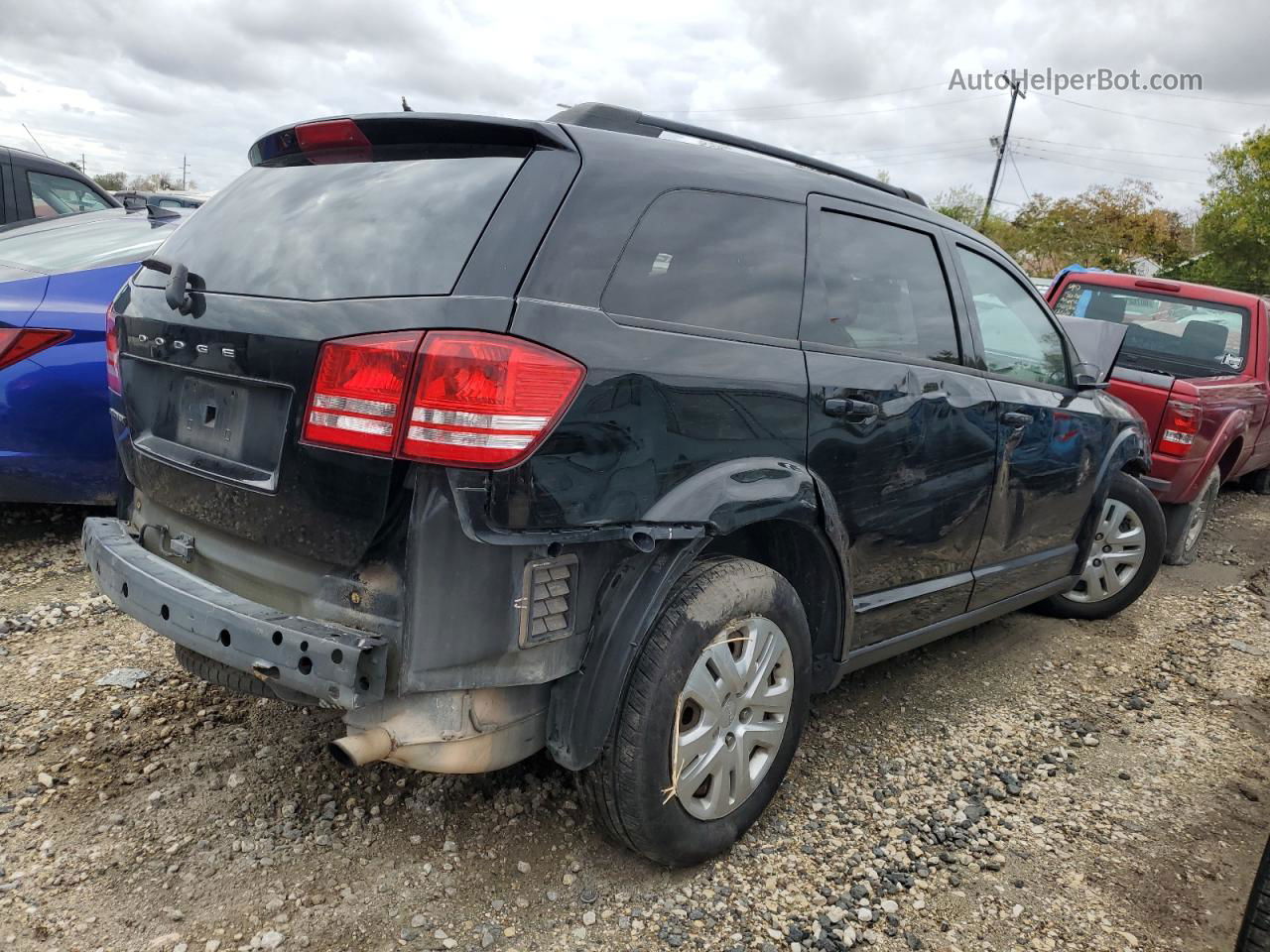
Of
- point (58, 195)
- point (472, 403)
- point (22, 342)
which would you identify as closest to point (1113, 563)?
point (472, 403)

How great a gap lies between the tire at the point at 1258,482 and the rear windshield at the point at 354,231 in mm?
8707

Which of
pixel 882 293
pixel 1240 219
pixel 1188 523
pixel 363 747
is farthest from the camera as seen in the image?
pixel 1240 219

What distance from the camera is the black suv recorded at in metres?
1.86

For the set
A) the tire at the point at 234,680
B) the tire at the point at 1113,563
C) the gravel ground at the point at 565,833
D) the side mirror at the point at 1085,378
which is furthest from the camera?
the tire at the point at 1113,563

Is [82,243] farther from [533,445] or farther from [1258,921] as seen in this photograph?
[1258,921]

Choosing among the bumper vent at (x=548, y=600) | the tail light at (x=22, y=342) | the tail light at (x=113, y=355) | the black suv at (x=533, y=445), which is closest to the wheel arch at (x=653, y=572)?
the black suv at (x=533, y=445)

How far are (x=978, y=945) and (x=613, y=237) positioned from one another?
1.97m

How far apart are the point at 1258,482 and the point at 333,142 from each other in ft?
29.3

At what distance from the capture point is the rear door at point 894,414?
2592 mm

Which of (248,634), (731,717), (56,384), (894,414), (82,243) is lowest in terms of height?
(731,717)

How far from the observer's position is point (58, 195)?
A: 6.87 meters

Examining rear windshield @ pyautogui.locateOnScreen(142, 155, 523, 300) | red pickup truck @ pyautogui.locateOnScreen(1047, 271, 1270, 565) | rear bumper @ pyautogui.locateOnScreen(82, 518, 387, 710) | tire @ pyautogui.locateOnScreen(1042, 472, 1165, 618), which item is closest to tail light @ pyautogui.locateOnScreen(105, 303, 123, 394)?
rear windshield @ pyautogui.locateOnScreen(142, 155, 523, 300)

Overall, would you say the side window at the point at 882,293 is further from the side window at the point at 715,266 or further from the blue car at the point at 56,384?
the blue car at the point at 56,384

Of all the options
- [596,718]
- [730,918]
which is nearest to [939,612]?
[730,918]
